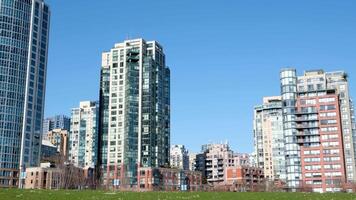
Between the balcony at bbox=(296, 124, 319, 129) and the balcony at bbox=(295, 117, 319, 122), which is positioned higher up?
the balcony at bbox=(295, 117, 319, 122)

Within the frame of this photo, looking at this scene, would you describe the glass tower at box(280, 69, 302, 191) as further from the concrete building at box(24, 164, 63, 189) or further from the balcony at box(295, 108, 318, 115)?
the concrete building at box(24, 164, 63, 189)

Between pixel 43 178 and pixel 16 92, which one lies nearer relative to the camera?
pixel 16 92

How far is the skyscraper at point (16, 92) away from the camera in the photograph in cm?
18738

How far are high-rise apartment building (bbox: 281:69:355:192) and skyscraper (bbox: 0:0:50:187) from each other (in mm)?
104744

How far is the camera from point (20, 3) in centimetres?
19850

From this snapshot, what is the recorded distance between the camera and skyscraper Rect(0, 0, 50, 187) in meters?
187

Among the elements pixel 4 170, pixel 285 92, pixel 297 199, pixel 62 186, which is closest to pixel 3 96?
pixel 4 170

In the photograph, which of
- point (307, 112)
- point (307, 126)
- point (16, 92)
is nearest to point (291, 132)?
point (307, 126)

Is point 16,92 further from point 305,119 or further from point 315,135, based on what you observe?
point 315,135

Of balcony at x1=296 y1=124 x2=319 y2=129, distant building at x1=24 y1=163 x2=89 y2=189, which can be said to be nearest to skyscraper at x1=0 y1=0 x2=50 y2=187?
distant building at x1=24 y1=163 x2=89 y2=189

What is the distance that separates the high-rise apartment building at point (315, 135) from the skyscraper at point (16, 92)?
4124 inches

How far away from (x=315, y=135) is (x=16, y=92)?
395 feet

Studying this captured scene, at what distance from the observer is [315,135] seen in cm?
18725

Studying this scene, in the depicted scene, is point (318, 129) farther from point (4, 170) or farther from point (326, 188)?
point (4, 170)
